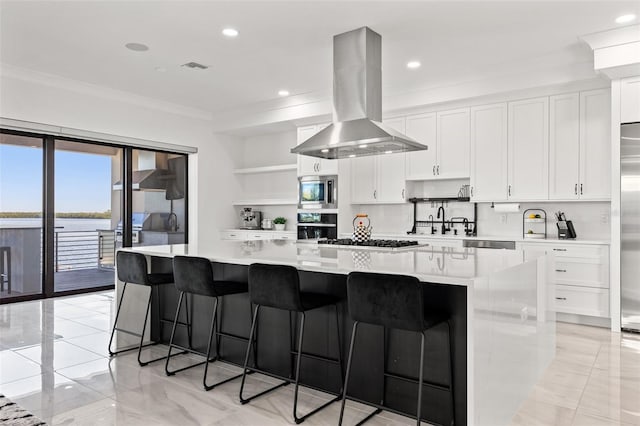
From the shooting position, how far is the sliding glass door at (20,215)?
18.6 ft

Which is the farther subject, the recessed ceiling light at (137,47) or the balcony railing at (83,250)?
the balcony railing at (83,250)

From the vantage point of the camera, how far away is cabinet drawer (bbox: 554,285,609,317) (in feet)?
15.0

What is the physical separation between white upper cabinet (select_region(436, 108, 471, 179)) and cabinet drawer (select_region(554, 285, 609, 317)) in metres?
1.73

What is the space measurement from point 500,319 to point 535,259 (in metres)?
0.88

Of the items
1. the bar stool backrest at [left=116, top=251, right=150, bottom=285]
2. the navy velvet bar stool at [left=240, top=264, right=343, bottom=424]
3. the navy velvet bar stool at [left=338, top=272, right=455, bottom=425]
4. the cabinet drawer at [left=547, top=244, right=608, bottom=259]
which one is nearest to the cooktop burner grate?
the navy velvet bar stool at [left=240, top=264, right=343, bottom=424]

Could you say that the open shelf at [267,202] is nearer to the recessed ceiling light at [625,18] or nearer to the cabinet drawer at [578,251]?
the cabinet drawer at [578,251]

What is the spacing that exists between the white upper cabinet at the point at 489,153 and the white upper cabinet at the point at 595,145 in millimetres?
792

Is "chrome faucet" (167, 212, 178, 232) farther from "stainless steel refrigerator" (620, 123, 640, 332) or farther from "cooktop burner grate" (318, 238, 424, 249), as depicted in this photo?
"stainless steel refrigerator" (620, 123, 640, 332)

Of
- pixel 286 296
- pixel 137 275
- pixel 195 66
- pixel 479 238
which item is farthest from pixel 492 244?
pixel 195 66

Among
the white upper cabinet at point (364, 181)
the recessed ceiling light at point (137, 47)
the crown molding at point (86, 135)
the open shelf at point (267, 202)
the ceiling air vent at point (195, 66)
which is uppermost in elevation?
the recessed ceiling light at point (137, 47)

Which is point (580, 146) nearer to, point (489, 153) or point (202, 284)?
point (489, 153)

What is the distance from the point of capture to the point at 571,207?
525 cm

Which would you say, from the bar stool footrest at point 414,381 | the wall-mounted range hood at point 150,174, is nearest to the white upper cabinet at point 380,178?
the wall-mounted range hood at point 150,174

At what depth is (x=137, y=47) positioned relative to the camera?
4.59m
